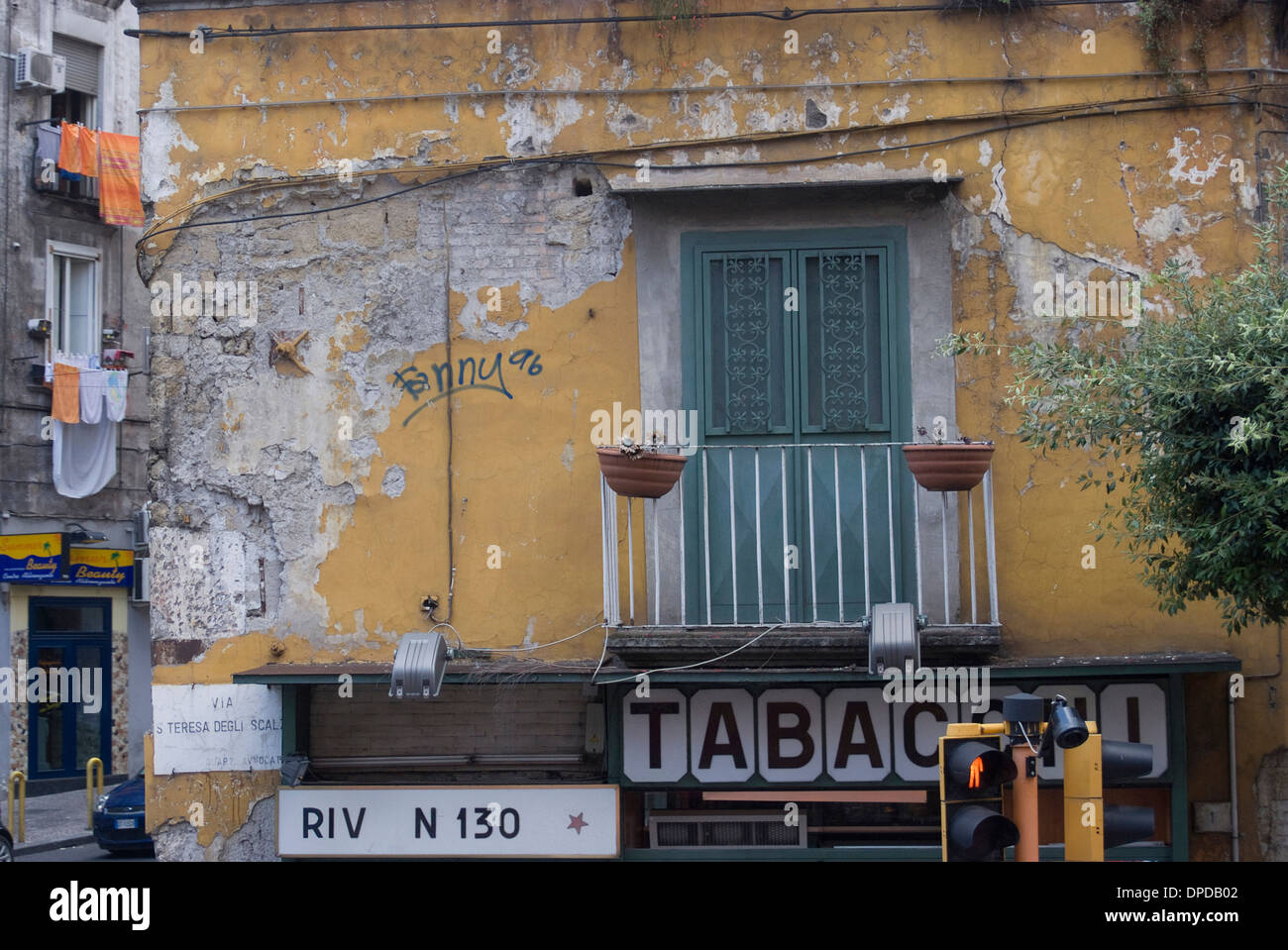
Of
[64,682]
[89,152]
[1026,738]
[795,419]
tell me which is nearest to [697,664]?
[795,419]

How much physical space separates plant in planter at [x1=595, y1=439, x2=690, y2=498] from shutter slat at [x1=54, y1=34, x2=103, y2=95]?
17.6 m

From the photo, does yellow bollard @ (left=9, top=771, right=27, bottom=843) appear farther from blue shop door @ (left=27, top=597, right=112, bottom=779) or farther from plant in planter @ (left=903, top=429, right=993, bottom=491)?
plant in planter @ (left=903, top=429, right=993, bottom=491)

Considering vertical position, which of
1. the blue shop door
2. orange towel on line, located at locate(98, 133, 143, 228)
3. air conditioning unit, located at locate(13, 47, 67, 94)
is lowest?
the blue shop door

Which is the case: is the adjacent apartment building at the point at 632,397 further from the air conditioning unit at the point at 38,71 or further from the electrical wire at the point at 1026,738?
the air conditioning unit at the point at 38,71

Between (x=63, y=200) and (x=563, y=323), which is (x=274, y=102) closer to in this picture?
(x=563, y=323)

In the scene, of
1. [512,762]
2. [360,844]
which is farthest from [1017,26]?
[360,844]

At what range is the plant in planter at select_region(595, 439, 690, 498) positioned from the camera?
8.18 meters

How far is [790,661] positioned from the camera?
864 centimetres

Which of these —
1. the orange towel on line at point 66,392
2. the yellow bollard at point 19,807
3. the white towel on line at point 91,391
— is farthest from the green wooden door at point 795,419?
the orange towel on line at point 66,392

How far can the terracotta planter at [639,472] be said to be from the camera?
8188mm

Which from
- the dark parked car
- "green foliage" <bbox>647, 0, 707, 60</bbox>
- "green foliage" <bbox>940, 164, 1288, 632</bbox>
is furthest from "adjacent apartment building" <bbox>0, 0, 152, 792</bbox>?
"green foliage" <bbox>940, 164, 1288, 632</bbox>
